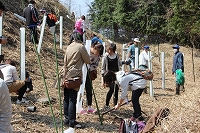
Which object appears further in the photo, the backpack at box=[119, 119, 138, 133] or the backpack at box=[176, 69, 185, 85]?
the backpack at box=[176, 69, 185, 85]

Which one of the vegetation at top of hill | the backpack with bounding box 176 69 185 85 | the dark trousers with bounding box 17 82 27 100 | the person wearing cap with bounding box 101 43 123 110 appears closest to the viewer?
the dark trousers with bounding box 17 82 27 100

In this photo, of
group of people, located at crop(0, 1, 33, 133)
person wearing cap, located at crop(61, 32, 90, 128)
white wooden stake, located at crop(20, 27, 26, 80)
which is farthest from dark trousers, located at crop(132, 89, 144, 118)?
white wooden stake, located at crop(20, 27, 26, 80)

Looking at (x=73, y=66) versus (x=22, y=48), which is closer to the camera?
(x=73, y=66)

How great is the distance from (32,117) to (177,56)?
212 inches

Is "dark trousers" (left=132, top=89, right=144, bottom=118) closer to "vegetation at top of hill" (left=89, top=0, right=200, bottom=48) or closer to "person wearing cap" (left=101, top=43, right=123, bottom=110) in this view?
"person wearing cap" (left=101, top=43, right=123, bottom=110)

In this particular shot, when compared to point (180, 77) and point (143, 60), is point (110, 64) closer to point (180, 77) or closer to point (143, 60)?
point (143, 60)

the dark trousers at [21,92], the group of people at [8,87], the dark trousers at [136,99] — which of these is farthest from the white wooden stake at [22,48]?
the dark trousers at [136,99]

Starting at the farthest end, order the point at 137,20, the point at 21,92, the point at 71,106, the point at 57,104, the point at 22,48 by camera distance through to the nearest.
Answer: the point at 137,20 → the point at 57,104 → the point at 22,48 → the point at 21,92 → the point at 71,106

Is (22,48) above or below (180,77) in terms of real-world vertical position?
above

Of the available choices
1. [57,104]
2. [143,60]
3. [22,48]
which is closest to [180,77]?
[143,60]

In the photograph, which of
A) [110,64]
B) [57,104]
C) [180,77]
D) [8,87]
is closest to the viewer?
[8,87]

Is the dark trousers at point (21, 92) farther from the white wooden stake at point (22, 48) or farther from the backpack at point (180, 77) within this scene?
the backpack at point (180, 77)

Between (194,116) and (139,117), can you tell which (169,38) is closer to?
(139,117)

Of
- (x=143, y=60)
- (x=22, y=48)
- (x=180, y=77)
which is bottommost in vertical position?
(x=180, y=77)
